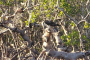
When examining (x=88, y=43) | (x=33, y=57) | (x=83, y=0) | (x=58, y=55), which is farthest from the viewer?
(x=83, y=0)

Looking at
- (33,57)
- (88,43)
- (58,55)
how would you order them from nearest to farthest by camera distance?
(58,55)
(33,57)
(88,43)

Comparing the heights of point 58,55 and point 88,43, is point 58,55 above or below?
above

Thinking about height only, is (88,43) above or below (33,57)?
below

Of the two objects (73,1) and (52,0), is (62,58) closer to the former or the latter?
(52,0)

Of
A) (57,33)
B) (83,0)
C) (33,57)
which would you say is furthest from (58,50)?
(83,0)

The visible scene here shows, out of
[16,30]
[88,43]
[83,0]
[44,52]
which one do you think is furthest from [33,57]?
[83,0]

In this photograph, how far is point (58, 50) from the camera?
4.65 m

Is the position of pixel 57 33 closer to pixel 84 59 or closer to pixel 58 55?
pixel 58 55

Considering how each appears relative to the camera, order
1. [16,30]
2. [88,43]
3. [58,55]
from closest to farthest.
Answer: [58,55]
[16,30]
[88,43]

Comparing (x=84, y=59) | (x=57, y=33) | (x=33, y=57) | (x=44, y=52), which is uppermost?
(x=57, y=33)

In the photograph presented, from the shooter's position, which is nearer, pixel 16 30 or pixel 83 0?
pixel 16 30

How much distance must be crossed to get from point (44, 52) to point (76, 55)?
806 mm

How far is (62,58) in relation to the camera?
4.66 metres

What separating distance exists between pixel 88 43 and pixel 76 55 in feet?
25.2
